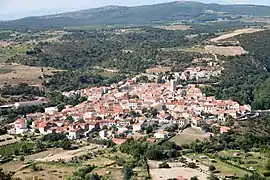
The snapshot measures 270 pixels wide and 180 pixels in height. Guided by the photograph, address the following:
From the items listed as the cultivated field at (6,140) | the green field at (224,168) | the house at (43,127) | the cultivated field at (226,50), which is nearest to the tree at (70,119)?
the house at (43,127)

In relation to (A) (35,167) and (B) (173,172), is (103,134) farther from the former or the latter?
(B) (173,172)

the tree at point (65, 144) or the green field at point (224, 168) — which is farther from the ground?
the green field at point (224, 168)

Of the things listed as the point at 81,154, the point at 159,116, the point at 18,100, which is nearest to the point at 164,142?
the point at 81,154

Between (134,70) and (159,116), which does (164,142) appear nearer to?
(159,116)

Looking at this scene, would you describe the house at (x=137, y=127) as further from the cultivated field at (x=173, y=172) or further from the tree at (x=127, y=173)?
the tree at (x=127, y=173)

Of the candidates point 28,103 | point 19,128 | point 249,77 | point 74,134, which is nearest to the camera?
point 74,134

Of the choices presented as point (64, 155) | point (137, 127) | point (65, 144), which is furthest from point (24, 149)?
point (137, 127)

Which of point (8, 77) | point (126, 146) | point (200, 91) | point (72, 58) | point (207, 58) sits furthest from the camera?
point (72, 58)
